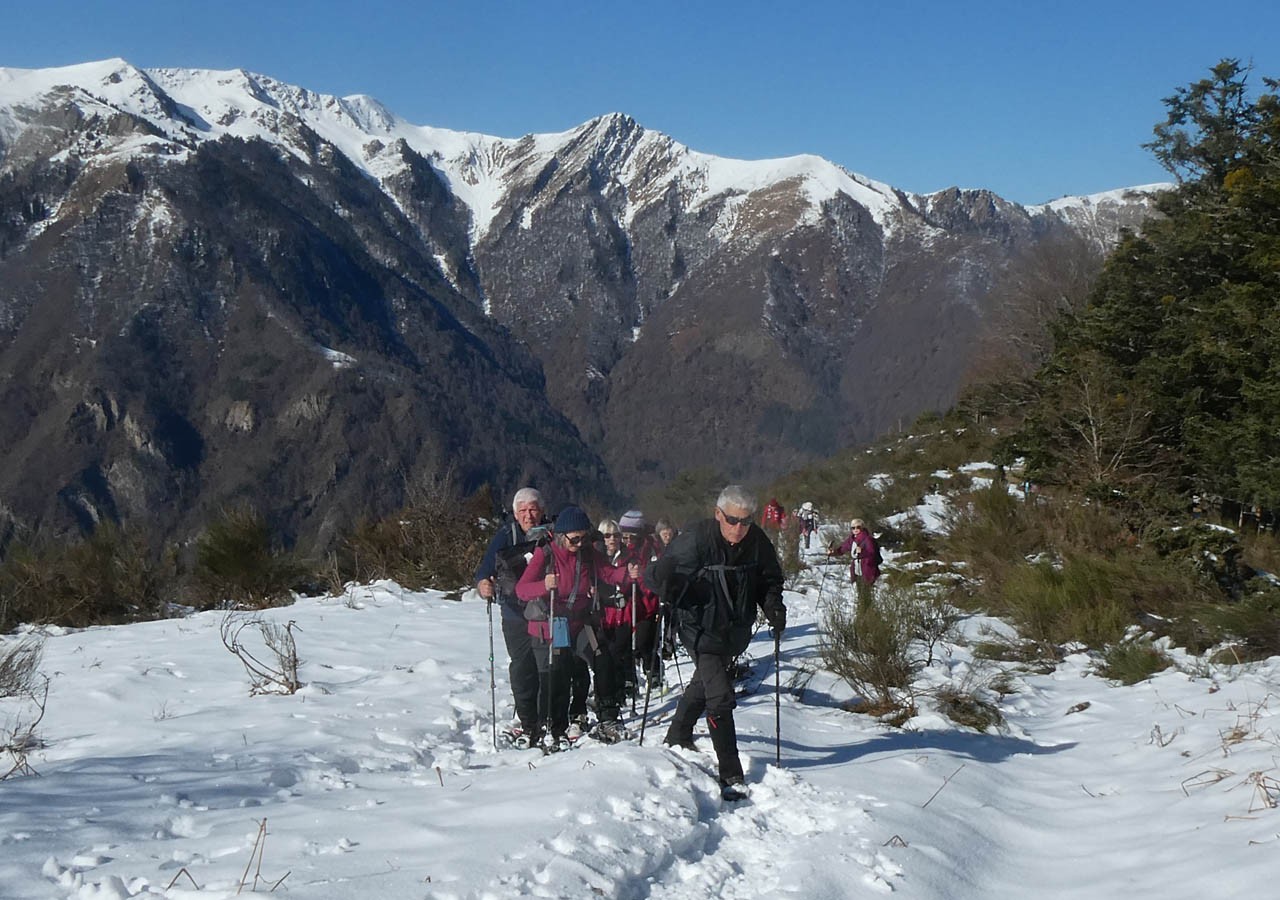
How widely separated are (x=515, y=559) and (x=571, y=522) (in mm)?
445

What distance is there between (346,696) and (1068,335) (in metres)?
15.8

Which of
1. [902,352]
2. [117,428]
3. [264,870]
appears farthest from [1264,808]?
[902,352]

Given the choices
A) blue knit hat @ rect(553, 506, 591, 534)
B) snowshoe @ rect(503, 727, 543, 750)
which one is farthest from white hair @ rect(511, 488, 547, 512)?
snowshoe @ rect(503, 727, 543, 750)

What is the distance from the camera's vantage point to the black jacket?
16.3ft

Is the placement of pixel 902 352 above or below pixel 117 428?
above

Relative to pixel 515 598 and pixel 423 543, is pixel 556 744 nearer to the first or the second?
pixel 515 598

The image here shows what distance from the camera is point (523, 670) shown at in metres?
6.18

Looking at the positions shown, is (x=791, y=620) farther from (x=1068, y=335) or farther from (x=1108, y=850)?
(x=1068, y=335)

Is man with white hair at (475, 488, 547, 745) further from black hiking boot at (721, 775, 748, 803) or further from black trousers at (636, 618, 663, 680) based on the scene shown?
black hiking boot at (721, 775, 748, 803)

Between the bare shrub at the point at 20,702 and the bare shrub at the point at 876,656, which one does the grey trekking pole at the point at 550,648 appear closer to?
the bare shrub at the point at 876,656

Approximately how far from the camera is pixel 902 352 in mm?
185750

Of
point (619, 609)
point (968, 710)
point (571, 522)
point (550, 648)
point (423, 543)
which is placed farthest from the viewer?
point (423, 543)

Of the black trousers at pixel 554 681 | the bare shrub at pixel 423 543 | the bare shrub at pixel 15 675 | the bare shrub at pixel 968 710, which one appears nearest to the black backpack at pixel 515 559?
the black trousers at pixel 554 681

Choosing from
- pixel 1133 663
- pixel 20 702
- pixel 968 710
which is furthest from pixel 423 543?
pixel 1133 663
